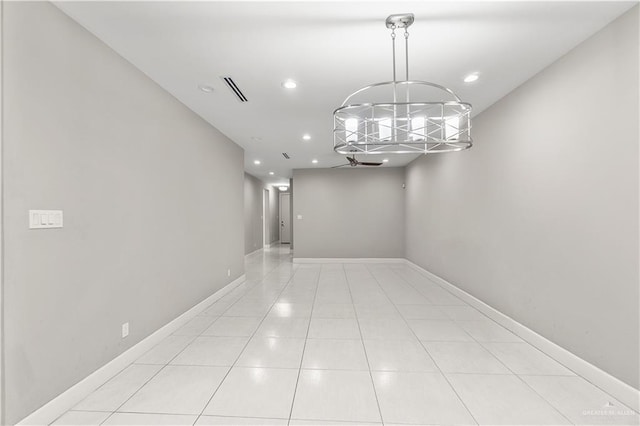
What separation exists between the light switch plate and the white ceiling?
4.51ft

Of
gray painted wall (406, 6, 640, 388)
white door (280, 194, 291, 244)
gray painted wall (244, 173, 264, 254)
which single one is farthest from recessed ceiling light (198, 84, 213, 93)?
white door (280, 194, 291, 244)

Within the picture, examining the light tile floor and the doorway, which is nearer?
the light tile floor

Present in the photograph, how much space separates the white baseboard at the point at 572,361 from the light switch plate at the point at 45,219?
398 centimetres

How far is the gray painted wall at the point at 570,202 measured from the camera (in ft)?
6.46

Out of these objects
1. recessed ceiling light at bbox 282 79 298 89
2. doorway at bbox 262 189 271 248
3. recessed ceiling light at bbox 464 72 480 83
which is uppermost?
recessed ceiling light at bbox 464 72 480 83

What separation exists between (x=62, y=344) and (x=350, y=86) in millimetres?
3209

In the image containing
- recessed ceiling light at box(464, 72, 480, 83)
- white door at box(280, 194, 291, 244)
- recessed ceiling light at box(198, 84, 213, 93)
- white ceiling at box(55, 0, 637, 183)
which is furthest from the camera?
white door at box(280, 194, 291, 244)

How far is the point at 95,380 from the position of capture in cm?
213

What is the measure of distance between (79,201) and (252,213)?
7.35 m

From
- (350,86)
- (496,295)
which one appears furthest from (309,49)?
(496,295)

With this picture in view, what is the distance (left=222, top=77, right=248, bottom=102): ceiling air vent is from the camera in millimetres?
2879

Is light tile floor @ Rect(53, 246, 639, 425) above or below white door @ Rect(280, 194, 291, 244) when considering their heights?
below

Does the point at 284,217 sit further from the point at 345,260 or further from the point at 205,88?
the point at 205,88

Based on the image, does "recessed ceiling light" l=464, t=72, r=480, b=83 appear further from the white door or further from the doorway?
the white door
